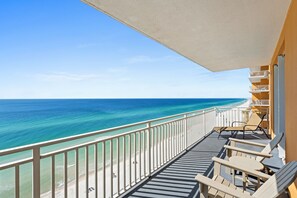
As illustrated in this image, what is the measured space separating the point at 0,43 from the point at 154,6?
95.2 feet

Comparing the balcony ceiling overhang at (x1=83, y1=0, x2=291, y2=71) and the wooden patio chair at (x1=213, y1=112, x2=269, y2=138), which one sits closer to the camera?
the balcony ceiling overhang at (x1=83, y1=0, x2=291, y2=71)

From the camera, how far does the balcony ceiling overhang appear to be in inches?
102

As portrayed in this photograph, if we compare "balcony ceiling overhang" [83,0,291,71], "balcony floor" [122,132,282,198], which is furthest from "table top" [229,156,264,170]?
"balcony ceiling overhang" [83,0,291,71]

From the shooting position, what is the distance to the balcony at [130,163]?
6.50 feet

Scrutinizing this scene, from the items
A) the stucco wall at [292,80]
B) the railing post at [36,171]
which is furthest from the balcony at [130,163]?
the stucco wall at [292,80]

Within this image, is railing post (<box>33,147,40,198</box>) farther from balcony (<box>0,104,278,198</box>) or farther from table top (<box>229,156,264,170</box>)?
table top (<box>229,156,264,170</box>)

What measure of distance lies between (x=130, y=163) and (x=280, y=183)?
209 cm

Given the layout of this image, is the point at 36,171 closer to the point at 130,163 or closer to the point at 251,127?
the point at 130,163

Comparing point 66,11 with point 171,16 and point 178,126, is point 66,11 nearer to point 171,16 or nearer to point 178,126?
point 178,126

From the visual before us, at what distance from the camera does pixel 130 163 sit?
3.43m

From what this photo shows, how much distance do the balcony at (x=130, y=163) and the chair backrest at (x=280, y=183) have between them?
1200 millimetres

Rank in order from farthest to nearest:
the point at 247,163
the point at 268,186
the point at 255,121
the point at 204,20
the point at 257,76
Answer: the point at 257,76 < the point at 255,121 < the point at 204,20 < the point at 247,163 < the point at 268,186

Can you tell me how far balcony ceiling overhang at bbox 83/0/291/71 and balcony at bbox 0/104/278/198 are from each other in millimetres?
1465

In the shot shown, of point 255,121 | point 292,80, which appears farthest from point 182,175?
point 255,121
